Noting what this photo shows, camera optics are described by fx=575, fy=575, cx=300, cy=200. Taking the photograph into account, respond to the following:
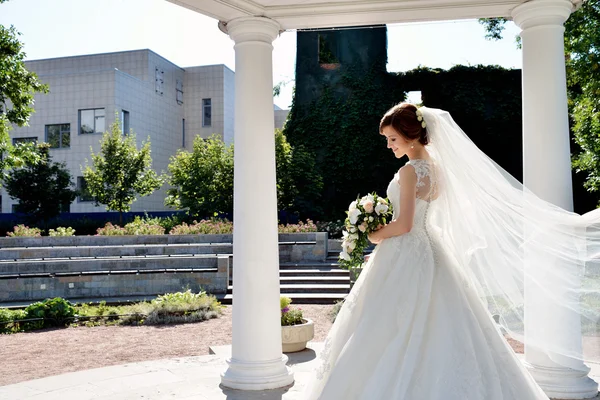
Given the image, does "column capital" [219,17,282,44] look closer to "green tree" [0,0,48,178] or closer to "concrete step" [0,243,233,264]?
"green tree" [0,0,48,178]

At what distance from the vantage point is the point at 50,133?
37719 millimetres

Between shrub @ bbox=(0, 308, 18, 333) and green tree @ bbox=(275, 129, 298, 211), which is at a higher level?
green tree @ bbox=(275, 129, 298, 211)

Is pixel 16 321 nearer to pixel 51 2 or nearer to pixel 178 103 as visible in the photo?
pixel 51 2

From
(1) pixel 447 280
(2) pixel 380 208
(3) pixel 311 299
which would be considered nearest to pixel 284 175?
(3) pixel 311 299

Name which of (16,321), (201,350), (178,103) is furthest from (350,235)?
(178,103)

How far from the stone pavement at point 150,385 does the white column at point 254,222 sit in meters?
0.26

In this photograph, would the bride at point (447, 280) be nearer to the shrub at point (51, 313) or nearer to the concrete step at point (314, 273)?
the shrub at point (51, 313)

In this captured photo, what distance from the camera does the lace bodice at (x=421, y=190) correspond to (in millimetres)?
4340

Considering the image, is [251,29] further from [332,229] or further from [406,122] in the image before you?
[332,229]

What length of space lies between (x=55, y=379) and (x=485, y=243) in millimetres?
4899

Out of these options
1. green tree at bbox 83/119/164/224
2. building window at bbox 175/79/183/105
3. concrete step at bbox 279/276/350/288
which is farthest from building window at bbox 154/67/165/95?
concrete step at bbox 279/276/350/288

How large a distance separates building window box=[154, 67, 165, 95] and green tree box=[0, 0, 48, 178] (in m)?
24.9

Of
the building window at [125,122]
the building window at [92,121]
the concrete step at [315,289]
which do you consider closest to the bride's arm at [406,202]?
the concrete step at [315,289]

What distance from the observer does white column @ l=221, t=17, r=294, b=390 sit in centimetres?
566
